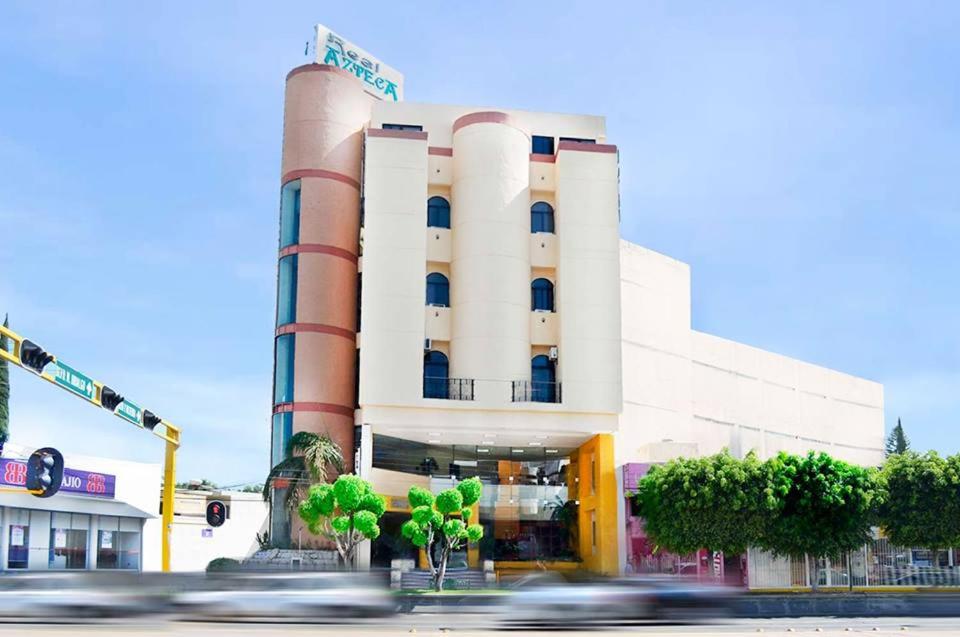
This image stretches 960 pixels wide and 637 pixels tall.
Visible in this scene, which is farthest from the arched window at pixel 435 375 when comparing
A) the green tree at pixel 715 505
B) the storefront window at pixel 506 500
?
the green tree at pixel 715 505

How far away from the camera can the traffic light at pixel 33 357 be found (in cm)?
2858

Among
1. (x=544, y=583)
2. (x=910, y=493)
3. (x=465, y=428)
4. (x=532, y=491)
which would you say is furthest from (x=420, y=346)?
(x=544, y=583)

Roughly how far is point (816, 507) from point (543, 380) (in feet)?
43.2

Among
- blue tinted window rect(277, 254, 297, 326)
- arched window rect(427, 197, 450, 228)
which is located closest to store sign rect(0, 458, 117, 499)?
blue tinted window rect(277, 254, 297, 326)

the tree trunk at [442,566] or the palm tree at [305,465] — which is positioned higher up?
the palm tree at [305,465]

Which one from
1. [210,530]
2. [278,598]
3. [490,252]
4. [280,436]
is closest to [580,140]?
[490,252]

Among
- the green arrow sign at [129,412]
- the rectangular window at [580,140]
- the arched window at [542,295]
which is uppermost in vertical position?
the rectangular window at [580,140]

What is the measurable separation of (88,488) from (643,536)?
79.2 feet

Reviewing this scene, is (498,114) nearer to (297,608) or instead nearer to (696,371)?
(696,371)

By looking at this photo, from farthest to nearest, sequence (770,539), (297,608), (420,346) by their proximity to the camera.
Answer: (420,346)
(770,539)
(297,608)

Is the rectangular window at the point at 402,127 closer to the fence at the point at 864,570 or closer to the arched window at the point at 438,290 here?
the arched window at the point at 438,290

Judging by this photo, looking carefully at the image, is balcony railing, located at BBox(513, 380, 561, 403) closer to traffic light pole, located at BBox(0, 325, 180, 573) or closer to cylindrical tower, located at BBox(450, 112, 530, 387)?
cylindrical tower, located at BBox(450, 112, 530, 387)

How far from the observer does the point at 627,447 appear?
52.7 meters

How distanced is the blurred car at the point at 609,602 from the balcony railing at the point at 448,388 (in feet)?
79.6
